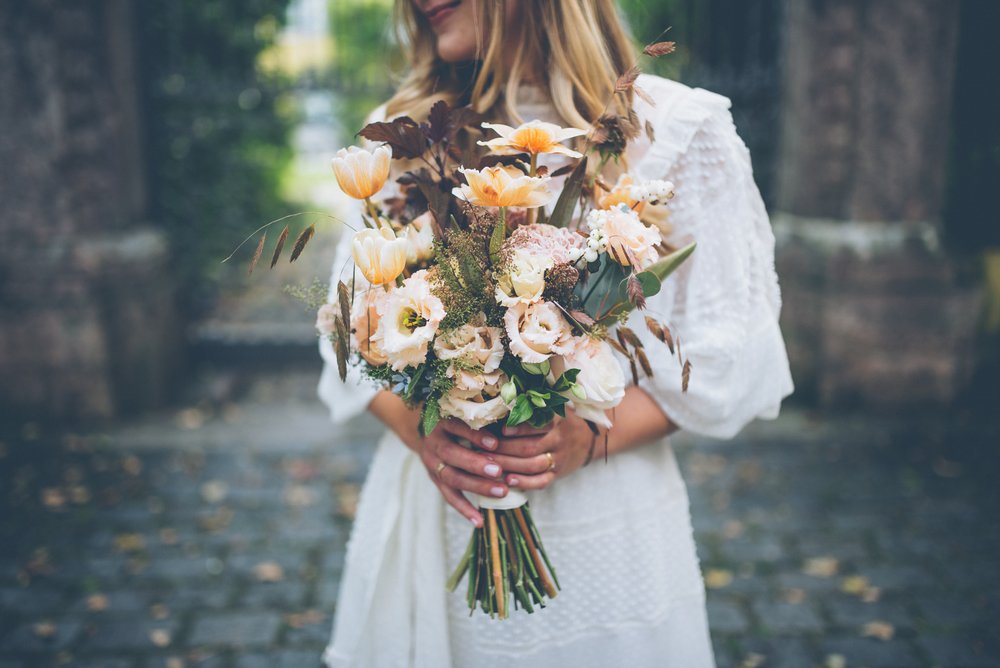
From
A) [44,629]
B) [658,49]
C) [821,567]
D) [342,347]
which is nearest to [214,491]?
[44,629]

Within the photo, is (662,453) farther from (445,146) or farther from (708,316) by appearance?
(445,146)

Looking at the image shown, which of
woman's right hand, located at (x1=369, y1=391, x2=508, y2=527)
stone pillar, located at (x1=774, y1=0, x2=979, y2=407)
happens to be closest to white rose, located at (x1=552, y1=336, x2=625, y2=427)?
woman's right hand, located at (x1=369, y1=391, x2=508, y2=527)

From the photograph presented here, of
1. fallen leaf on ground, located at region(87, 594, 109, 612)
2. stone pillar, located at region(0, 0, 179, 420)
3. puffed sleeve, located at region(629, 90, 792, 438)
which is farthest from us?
stone pillar, located at region(0, 0, 179, 420)

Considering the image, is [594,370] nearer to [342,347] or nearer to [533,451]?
[533,451]

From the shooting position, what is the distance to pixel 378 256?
1.30 metres

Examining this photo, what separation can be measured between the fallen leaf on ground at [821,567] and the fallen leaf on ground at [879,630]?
34cm

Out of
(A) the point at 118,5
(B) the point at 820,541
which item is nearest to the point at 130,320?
(A) the point at 118,5

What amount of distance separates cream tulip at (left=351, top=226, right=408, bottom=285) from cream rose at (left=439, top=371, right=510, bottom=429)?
21cm

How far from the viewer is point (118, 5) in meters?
4.79

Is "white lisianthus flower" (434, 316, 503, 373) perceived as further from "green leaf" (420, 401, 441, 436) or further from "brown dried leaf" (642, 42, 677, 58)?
"brown dried leaf" (642, 42, 677, 58)

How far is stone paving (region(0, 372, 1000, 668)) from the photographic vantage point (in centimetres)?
298

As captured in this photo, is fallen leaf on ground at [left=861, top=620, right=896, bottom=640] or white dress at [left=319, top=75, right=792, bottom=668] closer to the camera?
white dress at [left=319, top=75, right=792, bottom=668]

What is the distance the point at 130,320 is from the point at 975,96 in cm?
511

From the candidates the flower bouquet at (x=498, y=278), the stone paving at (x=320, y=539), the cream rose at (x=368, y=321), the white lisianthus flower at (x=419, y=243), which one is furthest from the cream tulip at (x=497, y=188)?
the stone paving at (x=320, y=539)
